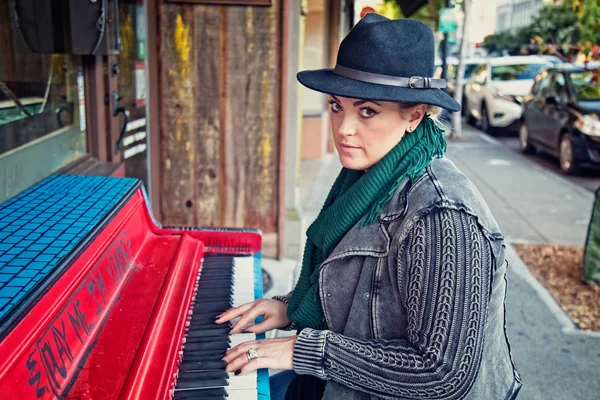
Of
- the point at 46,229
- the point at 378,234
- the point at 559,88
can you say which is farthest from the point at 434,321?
the point at 559,88

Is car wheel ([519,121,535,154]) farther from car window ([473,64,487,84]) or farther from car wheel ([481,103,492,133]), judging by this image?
car window ([473,64,487,84])

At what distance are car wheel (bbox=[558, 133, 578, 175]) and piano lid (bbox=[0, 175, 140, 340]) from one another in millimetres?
8974

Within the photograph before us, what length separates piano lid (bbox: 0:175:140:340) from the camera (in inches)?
54.1

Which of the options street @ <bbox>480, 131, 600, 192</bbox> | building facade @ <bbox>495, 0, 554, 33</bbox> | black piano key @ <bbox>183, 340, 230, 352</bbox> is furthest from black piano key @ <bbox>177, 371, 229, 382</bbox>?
building facade @ <bbox>495, 0, 554, 33</bbox>

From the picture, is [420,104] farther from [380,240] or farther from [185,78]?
[185,78]

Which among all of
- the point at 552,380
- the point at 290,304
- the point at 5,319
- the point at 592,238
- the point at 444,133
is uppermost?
the point at 444,133

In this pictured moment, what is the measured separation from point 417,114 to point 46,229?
1090 mm

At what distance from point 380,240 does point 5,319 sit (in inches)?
35.6

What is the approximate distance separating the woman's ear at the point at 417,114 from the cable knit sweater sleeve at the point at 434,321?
1.02ft

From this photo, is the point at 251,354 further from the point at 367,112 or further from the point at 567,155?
the point at 567,155

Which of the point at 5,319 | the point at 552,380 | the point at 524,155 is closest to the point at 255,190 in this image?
the point at 552,380

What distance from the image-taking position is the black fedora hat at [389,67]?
163 centimetres

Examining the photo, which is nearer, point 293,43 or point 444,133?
point 444,133

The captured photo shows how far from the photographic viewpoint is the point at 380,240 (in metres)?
1.65
